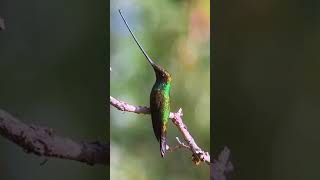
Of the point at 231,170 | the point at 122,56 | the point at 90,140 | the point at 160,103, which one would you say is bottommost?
the point at 231,170

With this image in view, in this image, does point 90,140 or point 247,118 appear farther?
point 247,118

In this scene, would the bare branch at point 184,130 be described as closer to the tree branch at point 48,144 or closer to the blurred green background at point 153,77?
the blurred green background at point 153,77

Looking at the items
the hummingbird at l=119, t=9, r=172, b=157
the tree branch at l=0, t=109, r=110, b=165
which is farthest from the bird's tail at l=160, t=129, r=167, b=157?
the tree branch at l=0, t=109, r=110, b=165

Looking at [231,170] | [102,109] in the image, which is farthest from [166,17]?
[231,170]

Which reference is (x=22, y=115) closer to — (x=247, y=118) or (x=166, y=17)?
(x=166, y=17)

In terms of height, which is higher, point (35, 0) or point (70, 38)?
point (35, 0)

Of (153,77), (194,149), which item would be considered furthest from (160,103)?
(194,149)
